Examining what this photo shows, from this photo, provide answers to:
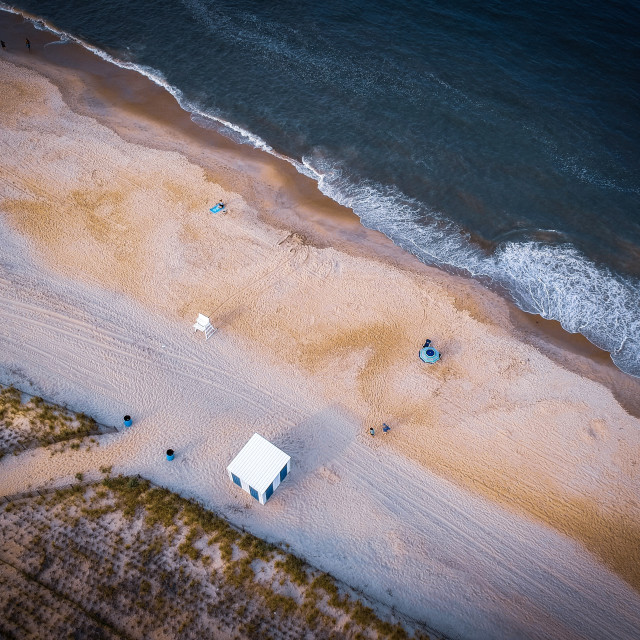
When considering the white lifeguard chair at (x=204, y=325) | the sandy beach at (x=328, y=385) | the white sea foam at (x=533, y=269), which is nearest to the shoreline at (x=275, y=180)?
the sandy beach at (x=328, y=385)

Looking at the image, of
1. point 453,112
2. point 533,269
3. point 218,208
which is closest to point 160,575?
point 218,208

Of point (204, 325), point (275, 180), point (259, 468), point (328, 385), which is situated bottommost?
point (259, 468)

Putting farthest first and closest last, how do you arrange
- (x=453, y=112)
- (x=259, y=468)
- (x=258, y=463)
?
1. (x=453, y=112)
2. (x=258, y=463)
3. (x=259, y=468)

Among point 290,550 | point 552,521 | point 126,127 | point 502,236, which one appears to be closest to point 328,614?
point 290,550

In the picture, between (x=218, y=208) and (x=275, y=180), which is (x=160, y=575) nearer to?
(x=218, y=208)

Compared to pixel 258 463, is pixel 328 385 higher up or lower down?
higher up

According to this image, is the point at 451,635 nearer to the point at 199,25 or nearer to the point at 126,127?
the point at 126,127
